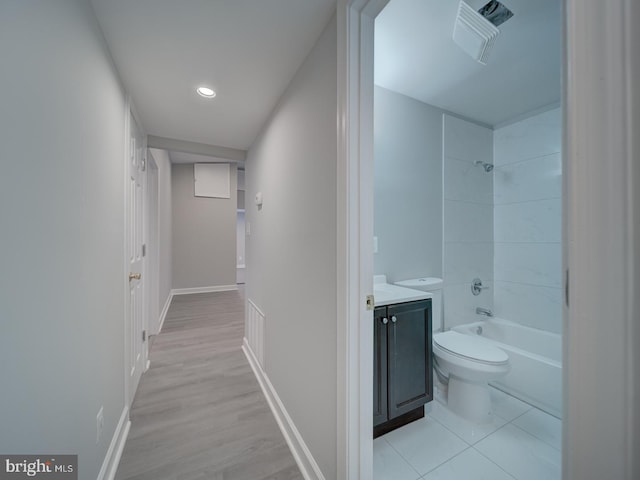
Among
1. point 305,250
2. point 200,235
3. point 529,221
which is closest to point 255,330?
point 305,250

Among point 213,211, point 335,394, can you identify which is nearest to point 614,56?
point 335,394

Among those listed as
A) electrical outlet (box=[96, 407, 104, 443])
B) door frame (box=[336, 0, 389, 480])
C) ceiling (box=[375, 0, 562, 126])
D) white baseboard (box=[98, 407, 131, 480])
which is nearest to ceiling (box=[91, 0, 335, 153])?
door frame (box=[336, 0, 389, 480])

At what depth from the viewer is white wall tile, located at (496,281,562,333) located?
7.40ft

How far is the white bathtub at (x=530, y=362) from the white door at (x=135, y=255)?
2.69 meters

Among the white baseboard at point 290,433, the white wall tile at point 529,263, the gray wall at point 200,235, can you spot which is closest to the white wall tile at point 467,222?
the white wall tile at point 529,263

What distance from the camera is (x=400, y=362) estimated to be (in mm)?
1478

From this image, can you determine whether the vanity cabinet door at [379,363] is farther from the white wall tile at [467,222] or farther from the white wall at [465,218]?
the white wall tile at [467,222]

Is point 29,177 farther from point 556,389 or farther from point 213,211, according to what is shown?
point 213,211

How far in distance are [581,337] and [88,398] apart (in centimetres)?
159

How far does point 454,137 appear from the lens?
2.41 meters

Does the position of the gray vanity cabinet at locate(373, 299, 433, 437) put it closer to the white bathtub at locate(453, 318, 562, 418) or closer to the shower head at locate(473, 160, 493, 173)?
the white bathtub at locate(453, 318, 562, 418)

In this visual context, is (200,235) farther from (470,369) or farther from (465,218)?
(470,369)

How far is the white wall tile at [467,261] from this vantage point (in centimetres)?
233

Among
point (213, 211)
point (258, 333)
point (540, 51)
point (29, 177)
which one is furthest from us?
point (213, 211)
